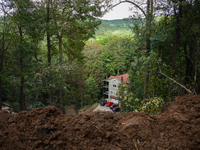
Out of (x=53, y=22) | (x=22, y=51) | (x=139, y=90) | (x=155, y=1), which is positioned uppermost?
(x=155, y=1)

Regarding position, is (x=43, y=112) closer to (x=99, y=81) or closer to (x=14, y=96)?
(x=14, y=96)

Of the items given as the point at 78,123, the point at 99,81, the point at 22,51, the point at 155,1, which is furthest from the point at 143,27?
the point at 99,81

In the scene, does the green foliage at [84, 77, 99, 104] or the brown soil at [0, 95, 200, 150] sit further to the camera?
the green foliage at [84, 77, 99, 104]

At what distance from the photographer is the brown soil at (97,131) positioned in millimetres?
1721

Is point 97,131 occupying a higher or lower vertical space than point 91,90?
higher

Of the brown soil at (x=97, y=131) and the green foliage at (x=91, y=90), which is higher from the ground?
the brown soil at (x=97, y=131)

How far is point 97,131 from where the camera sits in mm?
1930

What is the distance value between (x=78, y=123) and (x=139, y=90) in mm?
9698

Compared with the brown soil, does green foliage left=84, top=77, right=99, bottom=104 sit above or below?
below

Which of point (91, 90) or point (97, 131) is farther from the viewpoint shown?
point (91, 90)

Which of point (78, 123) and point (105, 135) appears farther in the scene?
point (78, 123)

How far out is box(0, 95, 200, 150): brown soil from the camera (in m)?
1.72

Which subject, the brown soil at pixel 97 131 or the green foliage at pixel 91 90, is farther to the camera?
the green foliage at pixel 91 90

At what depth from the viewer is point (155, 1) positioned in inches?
246
